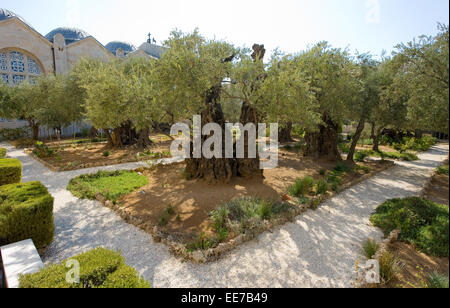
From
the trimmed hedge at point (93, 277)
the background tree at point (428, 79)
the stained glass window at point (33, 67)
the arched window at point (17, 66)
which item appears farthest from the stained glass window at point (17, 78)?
the background tree at point (428, 79)

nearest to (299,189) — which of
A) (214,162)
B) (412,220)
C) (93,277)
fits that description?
(412,220)

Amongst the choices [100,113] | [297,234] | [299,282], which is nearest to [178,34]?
[100,113]

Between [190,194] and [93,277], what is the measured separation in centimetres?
528

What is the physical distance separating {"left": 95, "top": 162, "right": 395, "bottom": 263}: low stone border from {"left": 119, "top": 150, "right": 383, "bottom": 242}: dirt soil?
0.27 metres

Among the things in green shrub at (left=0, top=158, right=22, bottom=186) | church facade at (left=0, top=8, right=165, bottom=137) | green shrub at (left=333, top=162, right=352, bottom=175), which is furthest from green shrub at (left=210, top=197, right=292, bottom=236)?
church facade at (left=0, top=8, right=165, bottom=137)

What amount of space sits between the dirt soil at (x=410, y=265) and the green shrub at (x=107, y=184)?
8029mm

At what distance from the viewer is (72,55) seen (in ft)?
108

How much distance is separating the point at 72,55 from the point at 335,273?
4037cm

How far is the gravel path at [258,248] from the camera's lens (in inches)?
175

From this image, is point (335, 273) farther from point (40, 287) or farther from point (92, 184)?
point (92, 184)

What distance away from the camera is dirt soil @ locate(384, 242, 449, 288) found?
412cm

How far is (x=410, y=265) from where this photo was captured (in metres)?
4.66

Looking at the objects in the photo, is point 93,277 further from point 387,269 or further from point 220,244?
point 387,269
